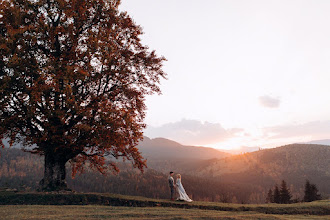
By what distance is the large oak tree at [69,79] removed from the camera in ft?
63.7

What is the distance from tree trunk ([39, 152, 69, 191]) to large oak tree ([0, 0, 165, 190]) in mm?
85

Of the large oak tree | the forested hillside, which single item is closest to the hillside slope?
the forested hillside

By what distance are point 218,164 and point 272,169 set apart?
27.9 meters

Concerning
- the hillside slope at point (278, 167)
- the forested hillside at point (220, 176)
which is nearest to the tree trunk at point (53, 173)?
the forested hillside at point (220, 176)

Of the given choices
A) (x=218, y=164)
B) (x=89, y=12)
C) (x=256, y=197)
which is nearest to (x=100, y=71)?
(x=89, y=12)

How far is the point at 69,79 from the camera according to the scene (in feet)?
64.0

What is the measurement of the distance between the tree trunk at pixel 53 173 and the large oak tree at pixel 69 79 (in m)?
0.08

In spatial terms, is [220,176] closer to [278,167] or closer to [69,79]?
[278,167]

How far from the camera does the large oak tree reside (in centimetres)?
1941

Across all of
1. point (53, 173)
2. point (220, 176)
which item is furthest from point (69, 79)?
point (220, 176)

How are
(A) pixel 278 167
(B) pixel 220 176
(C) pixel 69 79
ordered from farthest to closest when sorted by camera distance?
(B) pixel 220 176 → (A) pixel 278 167 → (C) pixel 69 79

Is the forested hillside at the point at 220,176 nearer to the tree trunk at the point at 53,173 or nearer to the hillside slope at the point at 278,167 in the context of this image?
the hillside slope at the point at 278,167

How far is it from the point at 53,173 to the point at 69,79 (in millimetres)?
9482

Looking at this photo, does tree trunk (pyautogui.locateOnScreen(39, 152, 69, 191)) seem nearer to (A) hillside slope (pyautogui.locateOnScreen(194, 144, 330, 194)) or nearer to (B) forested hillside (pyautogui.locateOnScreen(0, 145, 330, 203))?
(B) forested hillside (pyautogui.locateOnScreen(0, 145, 330, 203))
